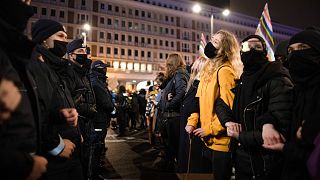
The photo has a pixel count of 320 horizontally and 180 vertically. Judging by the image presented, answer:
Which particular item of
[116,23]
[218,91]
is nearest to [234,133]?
[218,91]

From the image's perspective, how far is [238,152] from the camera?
2.76 metres

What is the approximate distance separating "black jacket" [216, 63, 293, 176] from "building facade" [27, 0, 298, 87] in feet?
199

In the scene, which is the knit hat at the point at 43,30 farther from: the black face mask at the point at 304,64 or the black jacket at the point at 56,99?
the black face mask at the point at 304,64

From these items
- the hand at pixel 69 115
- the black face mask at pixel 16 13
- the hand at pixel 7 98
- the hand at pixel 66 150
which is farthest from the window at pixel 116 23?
the hand at pixel 7 98

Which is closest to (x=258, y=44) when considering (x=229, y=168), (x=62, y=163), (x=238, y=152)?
(x=238, y=152)

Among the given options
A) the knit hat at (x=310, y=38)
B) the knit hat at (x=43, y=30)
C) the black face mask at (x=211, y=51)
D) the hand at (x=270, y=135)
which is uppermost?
the knit hat at (x=43, y=30)

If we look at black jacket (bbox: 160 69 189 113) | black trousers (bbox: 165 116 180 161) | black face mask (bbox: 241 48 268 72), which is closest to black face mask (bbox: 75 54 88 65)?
black jacket (bbox: 160 69 189 113)

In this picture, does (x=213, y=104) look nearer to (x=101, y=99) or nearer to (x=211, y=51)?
(x=211, y=51)

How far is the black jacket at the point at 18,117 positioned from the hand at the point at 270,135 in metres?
1.77

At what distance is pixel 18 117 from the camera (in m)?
1.43

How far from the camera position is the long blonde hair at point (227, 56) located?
342 cm

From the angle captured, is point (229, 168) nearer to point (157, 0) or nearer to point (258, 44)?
point (258, 44)

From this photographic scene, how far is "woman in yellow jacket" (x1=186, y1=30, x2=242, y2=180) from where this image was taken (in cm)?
309

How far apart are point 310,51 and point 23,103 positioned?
2.08 metres
